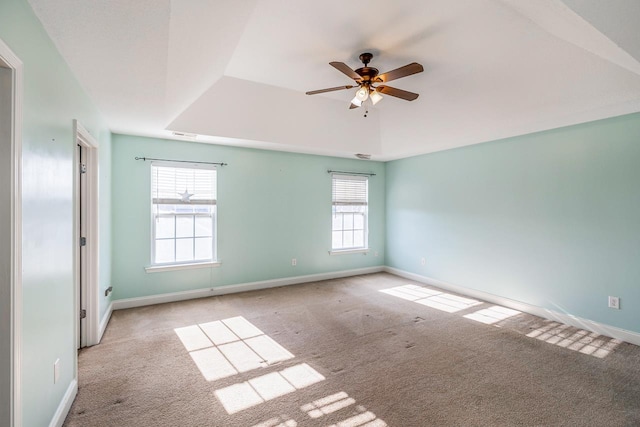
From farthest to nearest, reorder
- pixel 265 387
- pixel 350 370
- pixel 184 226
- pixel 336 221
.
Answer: pixel 336 221, pixel 184 226, pixel 350 370, pixel 265 387

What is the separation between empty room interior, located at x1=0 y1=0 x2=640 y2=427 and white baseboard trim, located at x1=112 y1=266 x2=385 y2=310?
0.03 meters

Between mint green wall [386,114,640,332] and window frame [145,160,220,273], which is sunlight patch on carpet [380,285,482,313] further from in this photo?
window frame [145,160,220,273]

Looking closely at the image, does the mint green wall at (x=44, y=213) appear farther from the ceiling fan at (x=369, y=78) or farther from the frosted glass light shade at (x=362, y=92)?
the frosted glass light shade at (x=362, y=92)

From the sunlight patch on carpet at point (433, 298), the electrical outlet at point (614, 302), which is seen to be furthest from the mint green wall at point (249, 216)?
the electrical outlet at point (614, 302)

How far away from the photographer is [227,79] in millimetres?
3369

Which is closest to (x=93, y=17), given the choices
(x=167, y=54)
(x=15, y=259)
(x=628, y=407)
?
(x=167, y=54)

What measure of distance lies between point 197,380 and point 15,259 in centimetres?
164

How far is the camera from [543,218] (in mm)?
3875

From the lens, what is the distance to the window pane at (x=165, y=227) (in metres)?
4.27

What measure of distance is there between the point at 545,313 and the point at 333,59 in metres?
3.96

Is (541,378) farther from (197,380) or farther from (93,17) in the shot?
(93,17)

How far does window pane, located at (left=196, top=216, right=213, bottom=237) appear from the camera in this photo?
14.9 ft

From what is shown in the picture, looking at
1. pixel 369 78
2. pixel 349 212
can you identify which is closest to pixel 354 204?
pixel 349 212

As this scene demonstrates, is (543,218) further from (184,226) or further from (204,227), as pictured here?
(184,226)
